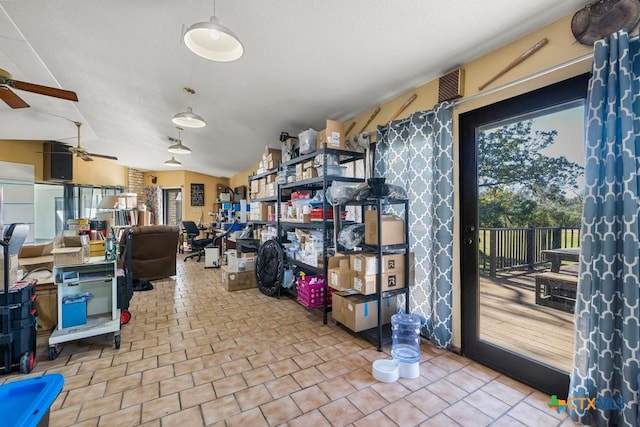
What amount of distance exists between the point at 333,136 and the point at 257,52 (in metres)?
1.18

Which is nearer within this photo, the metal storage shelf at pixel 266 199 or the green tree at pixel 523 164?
the green tree at pixel 523 164

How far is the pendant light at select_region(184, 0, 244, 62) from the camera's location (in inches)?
67.3

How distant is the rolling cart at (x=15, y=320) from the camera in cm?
205

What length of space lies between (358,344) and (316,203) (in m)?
1.59

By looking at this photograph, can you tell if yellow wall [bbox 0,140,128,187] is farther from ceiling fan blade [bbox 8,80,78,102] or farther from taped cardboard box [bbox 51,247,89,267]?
taped cardboard box [bbox 51,247,89,267]

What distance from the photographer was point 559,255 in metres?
2.59

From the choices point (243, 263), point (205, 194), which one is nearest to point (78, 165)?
point (205, 194)

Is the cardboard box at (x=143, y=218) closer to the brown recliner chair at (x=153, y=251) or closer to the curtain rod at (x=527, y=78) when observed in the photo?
the brown recliner chair at (x=153, y=251)

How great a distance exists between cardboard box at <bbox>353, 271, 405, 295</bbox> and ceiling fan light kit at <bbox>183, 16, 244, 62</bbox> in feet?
6.75

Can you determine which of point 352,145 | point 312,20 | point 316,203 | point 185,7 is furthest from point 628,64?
point 185,7

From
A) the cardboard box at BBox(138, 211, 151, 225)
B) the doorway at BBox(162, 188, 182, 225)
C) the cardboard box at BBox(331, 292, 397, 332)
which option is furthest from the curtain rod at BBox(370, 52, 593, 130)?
the doorway at BBox(162, 188, 182, 225)

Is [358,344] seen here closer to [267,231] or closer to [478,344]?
[478,344]

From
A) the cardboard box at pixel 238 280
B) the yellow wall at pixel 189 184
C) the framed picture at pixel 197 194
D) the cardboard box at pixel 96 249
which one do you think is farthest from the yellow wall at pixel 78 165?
the cardboard box at pixel 238 280

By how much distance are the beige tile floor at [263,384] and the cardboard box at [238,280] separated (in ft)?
4.12
